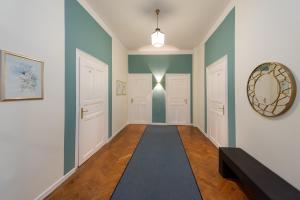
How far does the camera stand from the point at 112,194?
197 centimetres

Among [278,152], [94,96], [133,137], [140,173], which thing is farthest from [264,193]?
[133,137]

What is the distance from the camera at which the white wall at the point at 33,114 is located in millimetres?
1479

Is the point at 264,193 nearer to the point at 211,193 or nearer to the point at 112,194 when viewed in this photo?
the point at 211,193

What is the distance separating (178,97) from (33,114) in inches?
201

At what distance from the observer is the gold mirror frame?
61.0 inches

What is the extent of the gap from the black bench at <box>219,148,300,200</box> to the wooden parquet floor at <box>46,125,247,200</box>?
9.7 inches

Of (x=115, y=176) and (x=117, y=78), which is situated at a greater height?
(x=117, y=78)

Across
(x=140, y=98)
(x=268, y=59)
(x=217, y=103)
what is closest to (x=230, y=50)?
(x=268, y=59)

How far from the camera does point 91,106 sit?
3189mm

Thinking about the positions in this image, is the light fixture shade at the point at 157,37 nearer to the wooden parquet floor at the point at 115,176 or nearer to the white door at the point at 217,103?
the white door at the point at 217,103

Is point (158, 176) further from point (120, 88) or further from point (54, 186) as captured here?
point (120, 88)

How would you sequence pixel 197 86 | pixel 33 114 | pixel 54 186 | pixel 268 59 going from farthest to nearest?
1. pixel 197 86
2. pixel 54 186
3. pixel 268 59
4. pixel 33 114

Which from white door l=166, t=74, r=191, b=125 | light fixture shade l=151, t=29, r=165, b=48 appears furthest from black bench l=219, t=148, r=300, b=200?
white door l=166, t=74, r=191, b=125

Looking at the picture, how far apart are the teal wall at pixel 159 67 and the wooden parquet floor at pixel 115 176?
260 cm
